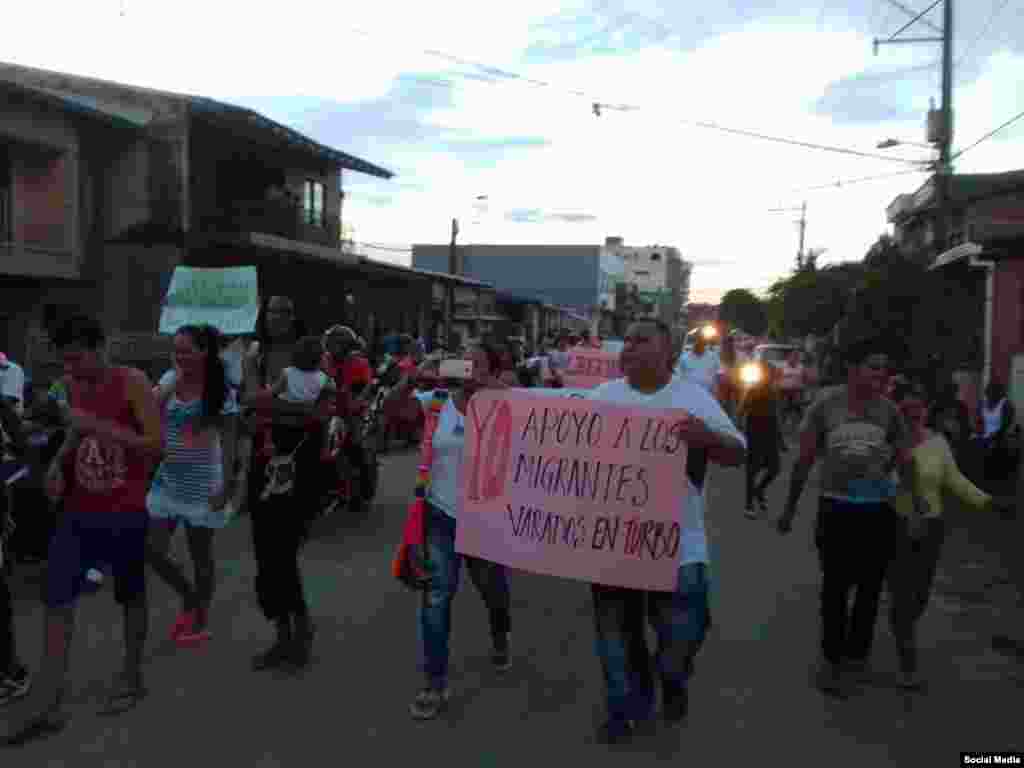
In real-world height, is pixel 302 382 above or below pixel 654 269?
below

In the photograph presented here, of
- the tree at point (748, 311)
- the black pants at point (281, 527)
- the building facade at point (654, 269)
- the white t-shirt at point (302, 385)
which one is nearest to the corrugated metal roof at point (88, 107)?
the white t-shirt at point (302, 385)

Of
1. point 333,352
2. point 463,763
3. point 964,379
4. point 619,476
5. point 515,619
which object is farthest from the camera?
point 964,379

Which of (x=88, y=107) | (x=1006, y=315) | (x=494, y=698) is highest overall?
(x=88, y=107)

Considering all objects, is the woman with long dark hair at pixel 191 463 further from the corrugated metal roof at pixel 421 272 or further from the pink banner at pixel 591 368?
the corrugated metal roof at pixel 421 272

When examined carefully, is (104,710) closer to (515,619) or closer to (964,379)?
(515,619)

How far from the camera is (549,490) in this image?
498cm

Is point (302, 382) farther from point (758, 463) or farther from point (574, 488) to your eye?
point (758, 463)

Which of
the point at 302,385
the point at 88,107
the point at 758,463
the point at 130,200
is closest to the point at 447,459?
the point at 302,385

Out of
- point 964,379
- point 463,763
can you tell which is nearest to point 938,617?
point 463,763

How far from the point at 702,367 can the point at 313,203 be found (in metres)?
21.1

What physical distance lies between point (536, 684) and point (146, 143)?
22792 mm

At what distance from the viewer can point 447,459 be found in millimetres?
5266

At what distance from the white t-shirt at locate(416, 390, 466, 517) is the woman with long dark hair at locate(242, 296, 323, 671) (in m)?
0.75

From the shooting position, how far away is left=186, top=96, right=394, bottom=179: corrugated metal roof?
24922mm
